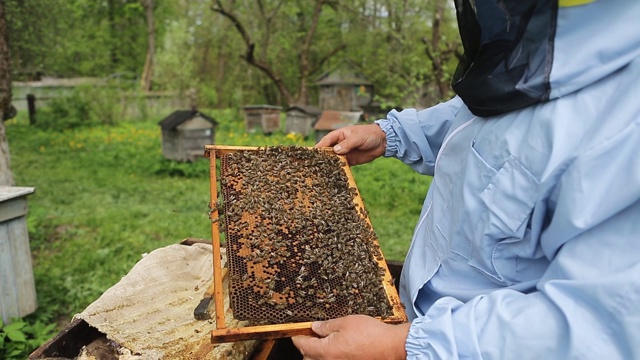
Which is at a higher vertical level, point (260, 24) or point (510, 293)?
point (260, 24)

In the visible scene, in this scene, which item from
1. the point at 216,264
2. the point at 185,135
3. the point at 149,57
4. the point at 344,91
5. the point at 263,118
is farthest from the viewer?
the point at 149,57

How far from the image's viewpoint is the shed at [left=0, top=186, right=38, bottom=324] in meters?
3.81

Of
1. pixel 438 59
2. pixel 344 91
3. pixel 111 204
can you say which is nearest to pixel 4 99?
pixel 111 204

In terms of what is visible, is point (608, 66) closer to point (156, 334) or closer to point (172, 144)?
point (156, 334)

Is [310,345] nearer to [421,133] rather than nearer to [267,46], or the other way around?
[421,133]

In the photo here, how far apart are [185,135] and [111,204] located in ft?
10.6

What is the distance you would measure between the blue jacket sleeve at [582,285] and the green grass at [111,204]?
4.22 m

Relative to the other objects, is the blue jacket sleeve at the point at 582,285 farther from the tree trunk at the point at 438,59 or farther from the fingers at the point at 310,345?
the tree trunk at the point at 438,59

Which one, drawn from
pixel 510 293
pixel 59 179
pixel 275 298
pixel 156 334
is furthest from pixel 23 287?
pixel 59 179

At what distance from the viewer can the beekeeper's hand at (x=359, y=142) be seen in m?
2.54

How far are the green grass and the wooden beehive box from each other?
297cm

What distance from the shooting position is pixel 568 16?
122cm

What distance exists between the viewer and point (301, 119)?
47.7 feet

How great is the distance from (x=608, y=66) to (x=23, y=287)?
4386 millimetres
